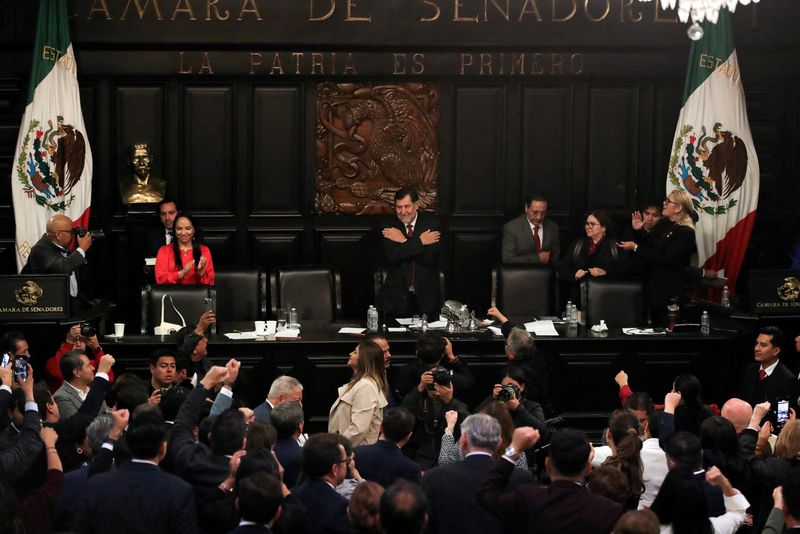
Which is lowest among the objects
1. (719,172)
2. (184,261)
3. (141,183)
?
(184,261)

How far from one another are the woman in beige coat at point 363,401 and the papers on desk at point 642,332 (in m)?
3.40

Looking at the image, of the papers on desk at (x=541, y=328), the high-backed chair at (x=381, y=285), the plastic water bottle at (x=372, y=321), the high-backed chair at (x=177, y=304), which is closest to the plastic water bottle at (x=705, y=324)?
the papers on desk at (x=541, y=328)

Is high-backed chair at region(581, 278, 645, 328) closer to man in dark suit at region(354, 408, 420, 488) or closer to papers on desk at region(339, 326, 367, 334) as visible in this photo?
papers on desk at region(339, 326, 367, 334)

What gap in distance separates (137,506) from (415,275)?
681 centimetres

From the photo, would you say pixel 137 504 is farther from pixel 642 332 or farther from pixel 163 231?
pixel 163 231

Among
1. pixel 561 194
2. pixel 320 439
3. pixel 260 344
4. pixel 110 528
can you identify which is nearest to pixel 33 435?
pixel 110 528

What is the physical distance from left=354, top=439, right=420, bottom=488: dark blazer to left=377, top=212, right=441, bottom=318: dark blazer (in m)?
5.51

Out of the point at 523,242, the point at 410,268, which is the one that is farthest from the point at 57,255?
the point at 523,242

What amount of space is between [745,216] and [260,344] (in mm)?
5551

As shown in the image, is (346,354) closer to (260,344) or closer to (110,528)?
(260,344)

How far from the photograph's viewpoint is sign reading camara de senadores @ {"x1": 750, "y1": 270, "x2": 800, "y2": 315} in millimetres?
11023

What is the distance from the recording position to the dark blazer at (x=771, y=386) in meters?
9.05

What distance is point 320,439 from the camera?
18.5 ft

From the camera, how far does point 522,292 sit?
11.9 m
